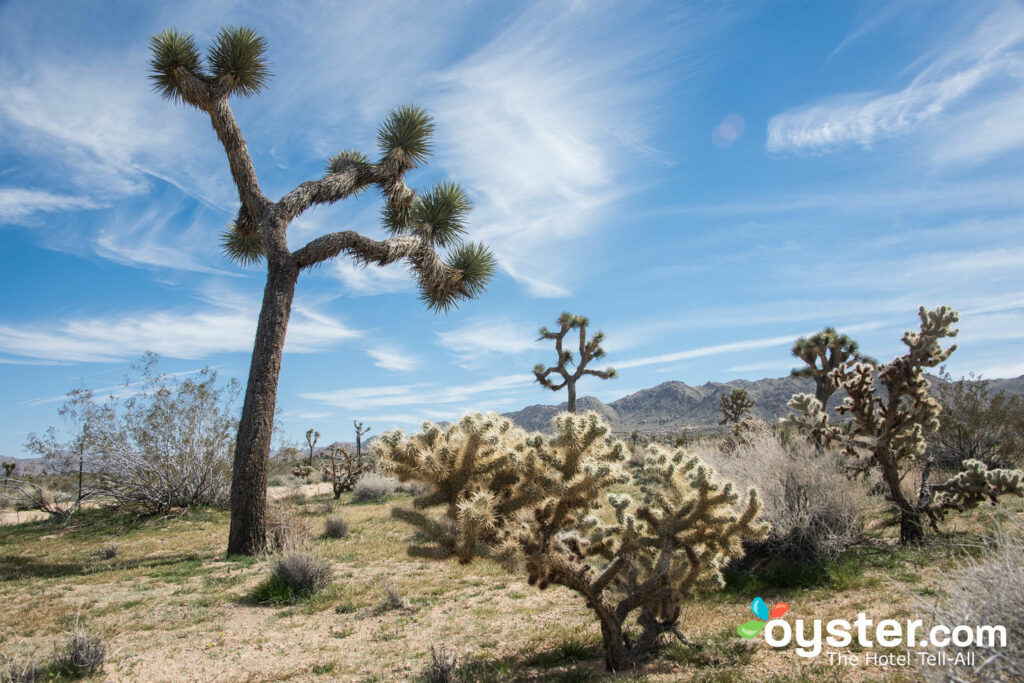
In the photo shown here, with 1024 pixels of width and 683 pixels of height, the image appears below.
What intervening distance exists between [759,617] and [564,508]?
305cm

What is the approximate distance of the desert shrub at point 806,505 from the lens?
6957 millimetres

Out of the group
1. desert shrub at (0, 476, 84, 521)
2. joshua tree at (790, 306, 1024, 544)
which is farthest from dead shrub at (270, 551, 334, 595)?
desert shrub at (0, 476, 84, 521)

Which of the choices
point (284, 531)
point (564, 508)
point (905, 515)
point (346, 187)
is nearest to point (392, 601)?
point (284, 531)

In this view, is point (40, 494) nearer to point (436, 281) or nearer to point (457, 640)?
point (436, 281)

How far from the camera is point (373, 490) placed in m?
19.8

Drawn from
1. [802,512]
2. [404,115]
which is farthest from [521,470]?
[404,115]

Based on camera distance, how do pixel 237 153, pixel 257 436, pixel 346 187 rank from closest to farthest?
pixel 257 436 < pixel 237 153 < pixel 346 187

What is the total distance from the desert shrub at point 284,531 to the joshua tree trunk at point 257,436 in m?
0.20

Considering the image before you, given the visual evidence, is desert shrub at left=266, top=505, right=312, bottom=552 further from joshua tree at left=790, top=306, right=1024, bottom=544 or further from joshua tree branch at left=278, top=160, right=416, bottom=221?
joshua tree at left=790, top=306, right=1024, bottom=544

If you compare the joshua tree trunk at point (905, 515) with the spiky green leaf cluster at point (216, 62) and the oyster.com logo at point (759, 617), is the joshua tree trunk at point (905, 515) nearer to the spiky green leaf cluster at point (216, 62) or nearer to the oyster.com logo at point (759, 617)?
the oyster.com logo at point (759, 617)

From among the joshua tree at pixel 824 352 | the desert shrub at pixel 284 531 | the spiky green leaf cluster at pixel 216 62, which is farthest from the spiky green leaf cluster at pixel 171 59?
the joshua tree at pixel 824 352

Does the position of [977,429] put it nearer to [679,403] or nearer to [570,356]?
[570,356]

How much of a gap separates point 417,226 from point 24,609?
9561mm

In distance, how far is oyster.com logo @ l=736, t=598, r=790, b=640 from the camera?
15.6ft
